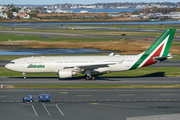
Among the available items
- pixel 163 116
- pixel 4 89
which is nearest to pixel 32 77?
pixel 4 89

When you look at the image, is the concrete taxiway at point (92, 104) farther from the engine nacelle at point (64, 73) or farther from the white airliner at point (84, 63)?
the white airliner at point (84, 63)

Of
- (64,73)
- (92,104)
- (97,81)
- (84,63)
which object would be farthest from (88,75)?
(92,104)

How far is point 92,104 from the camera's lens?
37.0 m

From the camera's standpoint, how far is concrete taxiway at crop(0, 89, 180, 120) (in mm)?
32500

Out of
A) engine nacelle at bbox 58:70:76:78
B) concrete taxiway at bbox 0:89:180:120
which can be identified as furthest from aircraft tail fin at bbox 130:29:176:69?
engine nacelle at bbox 58:70:76:78

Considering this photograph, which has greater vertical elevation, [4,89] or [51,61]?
[51,61]

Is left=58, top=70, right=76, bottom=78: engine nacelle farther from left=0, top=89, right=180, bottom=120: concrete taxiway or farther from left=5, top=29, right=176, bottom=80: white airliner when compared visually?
left=0, top=89, right=180, bottom=120: concrete taxiway

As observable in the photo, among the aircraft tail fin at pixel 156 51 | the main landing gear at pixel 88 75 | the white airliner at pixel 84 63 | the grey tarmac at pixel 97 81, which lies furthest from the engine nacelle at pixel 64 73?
the aircraft tail fin at pixel 156 51

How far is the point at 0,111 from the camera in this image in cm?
3394

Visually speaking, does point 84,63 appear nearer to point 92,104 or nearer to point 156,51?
point 156,51

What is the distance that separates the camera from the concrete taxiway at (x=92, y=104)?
107 feet

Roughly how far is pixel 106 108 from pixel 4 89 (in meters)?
20.2

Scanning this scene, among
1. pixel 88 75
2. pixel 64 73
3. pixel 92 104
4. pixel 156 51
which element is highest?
pixel 156 51

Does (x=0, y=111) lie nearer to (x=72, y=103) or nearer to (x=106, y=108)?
(x=72, y=103)
